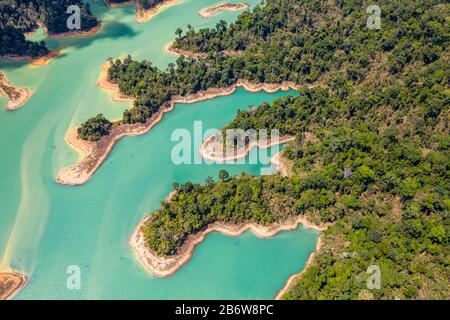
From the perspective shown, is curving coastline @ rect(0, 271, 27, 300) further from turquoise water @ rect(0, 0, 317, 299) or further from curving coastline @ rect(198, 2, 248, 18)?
curving coastline @ rect(198, 2, 248, 18)

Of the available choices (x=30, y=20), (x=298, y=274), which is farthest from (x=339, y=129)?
(x=30, y=20)

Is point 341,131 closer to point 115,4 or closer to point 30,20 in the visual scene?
point 115,4

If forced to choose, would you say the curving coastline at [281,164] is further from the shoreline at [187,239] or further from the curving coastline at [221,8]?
the curving coastline at [221,8]

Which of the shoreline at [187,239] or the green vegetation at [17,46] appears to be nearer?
the shoreline at [187,239]

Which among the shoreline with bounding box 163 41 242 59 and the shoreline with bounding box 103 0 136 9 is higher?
the shoreline with bounding box 103 0 136 9

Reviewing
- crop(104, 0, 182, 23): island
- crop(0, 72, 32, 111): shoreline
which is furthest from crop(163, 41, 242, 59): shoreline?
crop(0, 72, 32, 111): shoreline

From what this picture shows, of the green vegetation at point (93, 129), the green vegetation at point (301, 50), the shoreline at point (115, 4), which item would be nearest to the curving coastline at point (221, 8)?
the green vegetation at point (301, 50)

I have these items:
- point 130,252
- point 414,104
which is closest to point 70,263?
point 130,252
